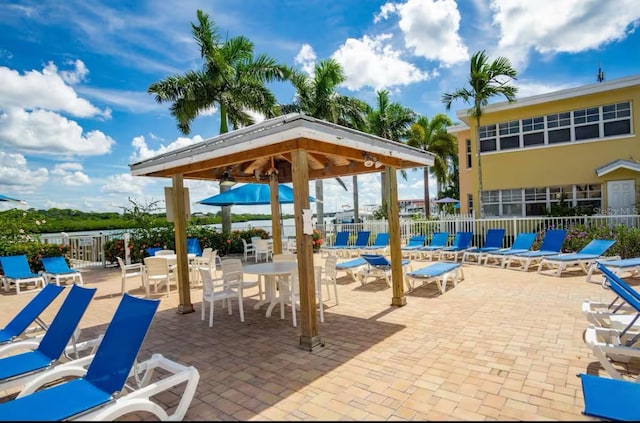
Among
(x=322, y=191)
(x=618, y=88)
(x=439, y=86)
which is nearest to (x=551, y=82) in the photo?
(x=618, y=88)

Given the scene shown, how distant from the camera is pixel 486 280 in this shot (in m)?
8.69

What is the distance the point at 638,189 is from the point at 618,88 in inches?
160

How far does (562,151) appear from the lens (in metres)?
14.7

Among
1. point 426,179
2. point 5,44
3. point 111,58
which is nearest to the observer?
point 5,44

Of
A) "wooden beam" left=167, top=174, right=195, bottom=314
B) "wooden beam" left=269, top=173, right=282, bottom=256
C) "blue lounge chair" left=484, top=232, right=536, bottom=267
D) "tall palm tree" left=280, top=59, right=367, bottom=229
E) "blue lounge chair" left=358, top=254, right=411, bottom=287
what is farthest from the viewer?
"tall palm tree" left=280, top=59, right=367, bottom=229

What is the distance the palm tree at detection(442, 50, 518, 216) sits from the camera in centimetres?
1465

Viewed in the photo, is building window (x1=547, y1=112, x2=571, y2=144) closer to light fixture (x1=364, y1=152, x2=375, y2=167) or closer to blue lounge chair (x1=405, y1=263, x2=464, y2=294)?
blue lounge chair (x1=405, y1=263, x2=464, y2=294)

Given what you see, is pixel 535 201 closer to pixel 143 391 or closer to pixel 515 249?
pixel 515 249

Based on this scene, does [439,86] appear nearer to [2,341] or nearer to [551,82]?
[551,82]

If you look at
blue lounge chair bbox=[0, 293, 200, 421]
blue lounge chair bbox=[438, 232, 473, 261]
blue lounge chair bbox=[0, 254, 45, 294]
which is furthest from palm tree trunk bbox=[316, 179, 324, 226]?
blue lounge chair bbox=[0, 293, 200, 421]

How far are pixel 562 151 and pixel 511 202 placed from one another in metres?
3.01

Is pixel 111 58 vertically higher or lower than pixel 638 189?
higher

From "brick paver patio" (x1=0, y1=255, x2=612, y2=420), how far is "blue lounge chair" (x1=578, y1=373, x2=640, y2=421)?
1.33 feet

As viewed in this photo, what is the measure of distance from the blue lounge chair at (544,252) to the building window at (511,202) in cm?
607
